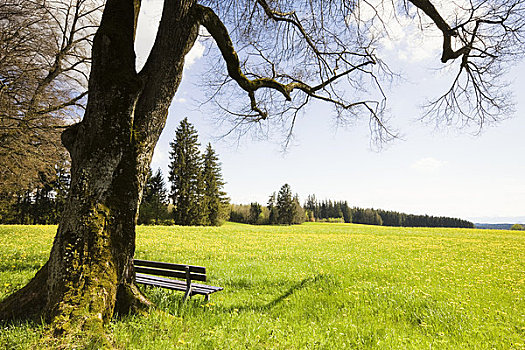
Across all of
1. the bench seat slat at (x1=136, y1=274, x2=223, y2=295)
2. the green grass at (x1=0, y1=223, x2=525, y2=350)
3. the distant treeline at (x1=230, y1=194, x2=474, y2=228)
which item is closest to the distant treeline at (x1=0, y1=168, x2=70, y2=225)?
the green grass at (x1=0, y1=223, x2=525, y2=350)

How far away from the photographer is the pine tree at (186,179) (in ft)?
146

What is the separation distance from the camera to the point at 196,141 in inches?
1845

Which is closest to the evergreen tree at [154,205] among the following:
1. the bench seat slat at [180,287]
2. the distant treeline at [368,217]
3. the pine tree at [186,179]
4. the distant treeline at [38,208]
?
the pine tree at [186,179]

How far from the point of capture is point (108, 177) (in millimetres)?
3719

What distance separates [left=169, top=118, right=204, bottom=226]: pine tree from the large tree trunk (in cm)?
4155

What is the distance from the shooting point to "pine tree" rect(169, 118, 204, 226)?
146ft

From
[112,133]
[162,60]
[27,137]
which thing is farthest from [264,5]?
[27,137]

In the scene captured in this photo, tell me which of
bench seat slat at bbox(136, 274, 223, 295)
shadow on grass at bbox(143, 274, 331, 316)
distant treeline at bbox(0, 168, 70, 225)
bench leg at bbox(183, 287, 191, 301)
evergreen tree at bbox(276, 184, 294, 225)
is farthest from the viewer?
evergreen tree at bbox(276, 184, 294, 225)

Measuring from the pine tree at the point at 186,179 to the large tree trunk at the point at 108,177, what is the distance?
1636 inches

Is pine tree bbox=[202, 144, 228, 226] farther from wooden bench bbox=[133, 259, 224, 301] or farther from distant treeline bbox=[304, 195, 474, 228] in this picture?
distant treeline bbox=[304, 195, 474, 228]

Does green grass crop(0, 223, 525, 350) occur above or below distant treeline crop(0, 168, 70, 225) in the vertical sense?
below

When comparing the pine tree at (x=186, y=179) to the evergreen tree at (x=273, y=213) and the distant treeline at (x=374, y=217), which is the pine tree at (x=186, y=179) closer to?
the evergreen tree at (x=273, y=213)

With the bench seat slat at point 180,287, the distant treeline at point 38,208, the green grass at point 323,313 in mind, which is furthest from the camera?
the distant treeline at point 38,208

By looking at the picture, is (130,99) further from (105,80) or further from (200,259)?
(200,259)
